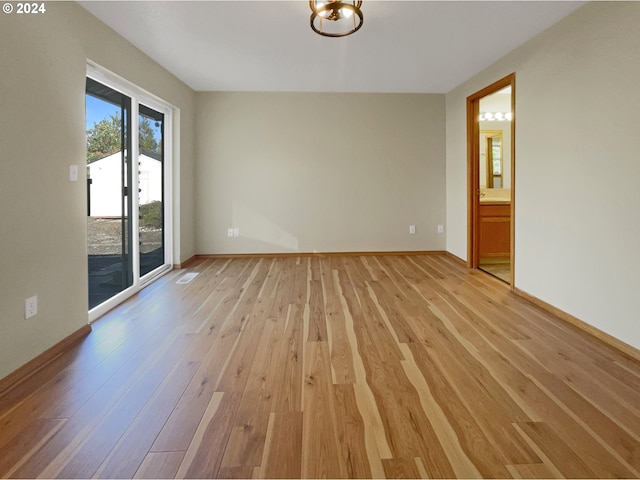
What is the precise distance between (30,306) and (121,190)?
1603 mm

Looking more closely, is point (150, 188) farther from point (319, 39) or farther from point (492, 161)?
point (492, 161)

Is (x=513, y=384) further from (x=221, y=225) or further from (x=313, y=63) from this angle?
(x=221, y=225)

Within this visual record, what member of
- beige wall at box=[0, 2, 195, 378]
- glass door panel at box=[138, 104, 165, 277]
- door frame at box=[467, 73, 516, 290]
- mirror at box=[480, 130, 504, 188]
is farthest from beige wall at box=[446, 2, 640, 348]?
glass door panel at box=[138, 104, 165, 277]

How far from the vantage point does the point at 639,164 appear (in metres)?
2.33

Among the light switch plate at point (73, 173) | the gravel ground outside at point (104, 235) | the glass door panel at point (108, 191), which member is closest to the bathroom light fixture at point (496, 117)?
the glass door panel at point (108, 191)

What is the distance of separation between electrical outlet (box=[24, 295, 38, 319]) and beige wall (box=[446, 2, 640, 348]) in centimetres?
367

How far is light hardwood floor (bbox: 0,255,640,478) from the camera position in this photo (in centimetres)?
142

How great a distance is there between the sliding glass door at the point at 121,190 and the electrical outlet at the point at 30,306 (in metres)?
0.79

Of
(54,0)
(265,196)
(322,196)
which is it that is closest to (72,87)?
(54,0)

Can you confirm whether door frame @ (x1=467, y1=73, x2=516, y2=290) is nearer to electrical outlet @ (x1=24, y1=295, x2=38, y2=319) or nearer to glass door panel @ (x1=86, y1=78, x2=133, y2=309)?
glass door panel @ (x1=86, y1=78, x2=133, y2=309)

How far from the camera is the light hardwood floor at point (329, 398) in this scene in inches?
56.1

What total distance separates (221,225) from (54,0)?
11.3ft

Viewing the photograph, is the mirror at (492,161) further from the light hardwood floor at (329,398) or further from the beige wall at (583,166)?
the light hardwood floor at (329,398)

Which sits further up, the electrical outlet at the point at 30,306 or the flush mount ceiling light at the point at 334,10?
the flush mount ceiling light at the point at 334,10
